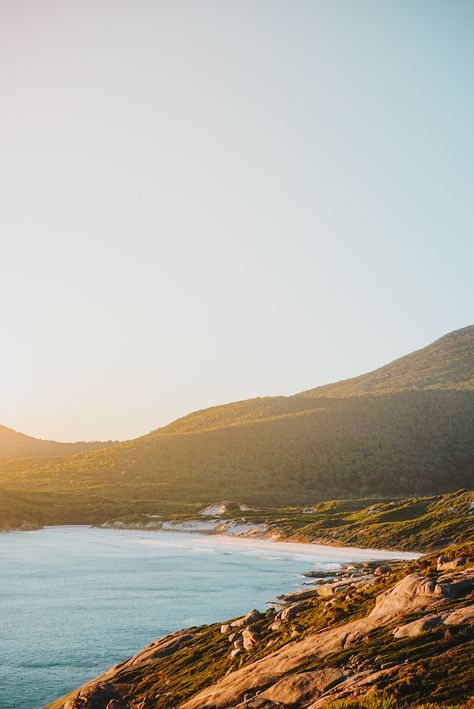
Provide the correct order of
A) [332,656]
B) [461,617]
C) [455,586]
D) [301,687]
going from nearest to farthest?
1. [301,687]
2. [461,617]
3. [332,656]
4. [455,586]

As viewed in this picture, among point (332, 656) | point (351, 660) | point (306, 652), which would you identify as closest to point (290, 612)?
point (306, 652)

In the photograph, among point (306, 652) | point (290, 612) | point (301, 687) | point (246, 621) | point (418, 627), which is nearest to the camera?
point (301, 687)

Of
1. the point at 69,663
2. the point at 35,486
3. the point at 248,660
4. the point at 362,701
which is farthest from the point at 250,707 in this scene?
the point at 35,486

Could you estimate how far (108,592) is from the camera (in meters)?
61.9

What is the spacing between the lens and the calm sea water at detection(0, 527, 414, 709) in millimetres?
37781

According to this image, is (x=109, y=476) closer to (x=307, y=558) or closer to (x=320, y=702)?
(x=307, y=558)

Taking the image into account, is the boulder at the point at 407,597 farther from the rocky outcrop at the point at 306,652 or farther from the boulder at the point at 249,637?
the boulder at the point at 249,637

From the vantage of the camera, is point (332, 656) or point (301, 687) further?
point (332, 656)

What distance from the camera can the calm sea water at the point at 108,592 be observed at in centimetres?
3778

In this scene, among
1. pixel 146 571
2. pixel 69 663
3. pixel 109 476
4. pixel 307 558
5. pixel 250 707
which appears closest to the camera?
pixel 250 707

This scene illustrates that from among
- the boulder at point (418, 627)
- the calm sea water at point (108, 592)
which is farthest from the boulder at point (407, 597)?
the calm sea water at point (108, 592)

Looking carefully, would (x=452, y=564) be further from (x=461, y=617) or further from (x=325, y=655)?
(x=325, y=655)

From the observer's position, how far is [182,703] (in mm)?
24578

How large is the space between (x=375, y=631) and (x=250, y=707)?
17.3 feet
